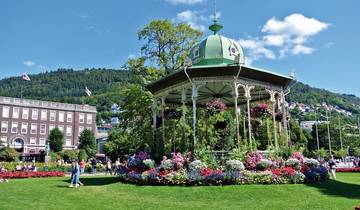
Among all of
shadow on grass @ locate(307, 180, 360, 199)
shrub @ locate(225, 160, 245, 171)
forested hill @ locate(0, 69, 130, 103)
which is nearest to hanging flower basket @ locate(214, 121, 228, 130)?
shrub @ locate(225, 160, 245, 171)

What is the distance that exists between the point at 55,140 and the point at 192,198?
74536 mm

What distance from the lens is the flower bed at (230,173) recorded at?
1558cm

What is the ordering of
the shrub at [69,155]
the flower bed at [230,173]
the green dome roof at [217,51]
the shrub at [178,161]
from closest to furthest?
the flower bed at [230,173]
the shrub at [178,161]
the green dome roof at [217,51]
the shrub at [69,155]

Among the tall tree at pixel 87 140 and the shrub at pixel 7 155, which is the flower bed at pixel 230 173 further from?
the tall tree at pixel 87 140

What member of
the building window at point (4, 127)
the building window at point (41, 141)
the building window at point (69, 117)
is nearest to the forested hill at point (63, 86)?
the building window at point (69, 117)

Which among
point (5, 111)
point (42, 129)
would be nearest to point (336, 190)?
point (5, 111)

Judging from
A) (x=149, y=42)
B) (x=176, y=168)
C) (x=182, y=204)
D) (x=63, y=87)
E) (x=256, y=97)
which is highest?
(x=63, y=87)

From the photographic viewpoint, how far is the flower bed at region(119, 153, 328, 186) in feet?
51.1

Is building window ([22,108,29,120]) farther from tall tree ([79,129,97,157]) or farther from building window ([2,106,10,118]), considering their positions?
tall tree ([79,129,97,157])

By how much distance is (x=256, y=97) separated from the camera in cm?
2488

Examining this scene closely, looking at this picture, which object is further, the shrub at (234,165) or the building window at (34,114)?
the building window at (34,114)

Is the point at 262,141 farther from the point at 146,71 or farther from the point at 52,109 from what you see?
the point at 52,109

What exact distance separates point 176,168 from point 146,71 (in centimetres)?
1852

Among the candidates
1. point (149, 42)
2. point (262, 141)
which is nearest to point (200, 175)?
point (262, 141)
